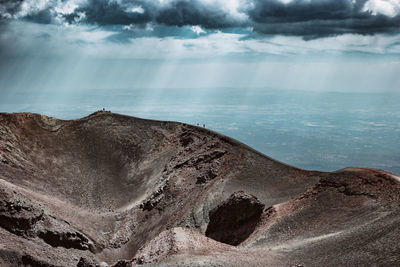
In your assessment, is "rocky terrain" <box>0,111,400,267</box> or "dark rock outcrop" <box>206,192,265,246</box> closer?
"rocky terrain" <box>0,111,400,267</box>

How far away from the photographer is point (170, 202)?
57.0 metres

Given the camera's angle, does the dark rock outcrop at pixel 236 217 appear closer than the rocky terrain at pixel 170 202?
No

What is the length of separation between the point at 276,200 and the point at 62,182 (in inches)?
1449

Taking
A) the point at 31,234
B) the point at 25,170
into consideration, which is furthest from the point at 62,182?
the point at 31,234

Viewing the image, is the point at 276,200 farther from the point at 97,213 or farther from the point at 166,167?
the point at 97,213

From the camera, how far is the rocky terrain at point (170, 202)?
30.6 meters

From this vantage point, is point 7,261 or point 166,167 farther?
point 166,167

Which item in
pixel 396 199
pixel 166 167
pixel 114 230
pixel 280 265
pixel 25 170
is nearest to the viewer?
pixel 280 265

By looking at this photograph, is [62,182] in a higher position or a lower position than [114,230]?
higher

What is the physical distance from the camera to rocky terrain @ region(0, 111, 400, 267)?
30641 mm

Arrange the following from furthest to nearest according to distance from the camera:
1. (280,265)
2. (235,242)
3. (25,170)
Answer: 1. (25,170)
2. (235,242)
3. (280,265)

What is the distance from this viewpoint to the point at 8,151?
2495 inches

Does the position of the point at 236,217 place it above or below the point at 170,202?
above

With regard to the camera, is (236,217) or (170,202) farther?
(170,202)
